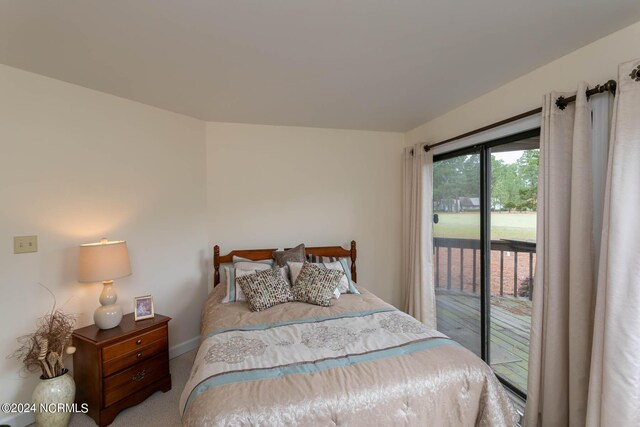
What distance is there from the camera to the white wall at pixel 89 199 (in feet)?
6.69

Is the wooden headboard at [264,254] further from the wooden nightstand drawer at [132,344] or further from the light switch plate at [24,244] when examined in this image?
the light switch plate at [24,244]

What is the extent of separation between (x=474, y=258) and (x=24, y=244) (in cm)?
374

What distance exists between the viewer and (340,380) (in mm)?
1484

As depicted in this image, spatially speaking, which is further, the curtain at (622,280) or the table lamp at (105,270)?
the table lamp at (105,270)

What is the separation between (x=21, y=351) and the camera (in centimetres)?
206

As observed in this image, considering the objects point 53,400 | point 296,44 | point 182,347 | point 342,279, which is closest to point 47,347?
point 53,400

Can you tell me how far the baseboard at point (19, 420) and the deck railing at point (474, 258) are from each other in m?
3.75

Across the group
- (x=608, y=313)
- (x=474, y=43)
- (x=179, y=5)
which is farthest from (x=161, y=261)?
Answer: (x=608, y=313)

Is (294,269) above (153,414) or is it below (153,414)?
above

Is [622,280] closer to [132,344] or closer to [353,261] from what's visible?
[353,261]

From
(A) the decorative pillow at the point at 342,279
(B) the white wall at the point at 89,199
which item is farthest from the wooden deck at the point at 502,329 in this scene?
(B) the white wall at the point at 89,199

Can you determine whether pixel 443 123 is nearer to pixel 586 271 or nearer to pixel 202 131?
pixel 586 271

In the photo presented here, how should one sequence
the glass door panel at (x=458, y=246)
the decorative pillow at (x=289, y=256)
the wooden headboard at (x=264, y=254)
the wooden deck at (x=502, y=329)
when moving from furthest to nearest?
1. the wooden headboard at (x=264, y=254)
2. the decorative pillow at (x=289, y=256)
3. the glass door panel at (x=458, y=246)
4. the wooden deck at (x=502, y=329)

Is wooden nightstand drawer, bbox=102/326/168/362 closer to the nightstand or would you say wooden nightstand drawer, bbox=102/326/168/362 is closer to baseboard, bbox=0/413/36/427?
the nightstand
